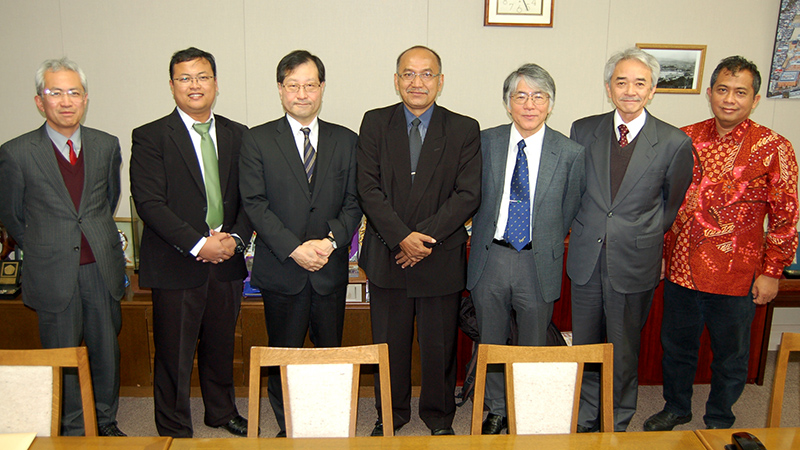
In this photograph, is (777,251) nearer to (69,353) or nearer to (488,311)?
(488,311)

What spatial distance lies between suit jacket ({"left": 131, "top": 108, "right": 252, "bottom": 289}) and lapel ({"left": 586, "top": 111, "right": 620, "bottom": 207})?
172 cm

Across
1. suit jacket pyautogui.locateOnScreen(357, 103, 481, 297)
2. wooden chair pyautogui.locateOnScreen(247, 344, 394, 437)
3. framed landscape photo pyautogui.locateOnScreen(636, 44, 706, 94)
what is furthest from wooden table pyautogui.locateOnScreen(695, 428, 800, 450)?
framed landscape photo pyautogui.locateOnScreen(636, 44, 706, 94)

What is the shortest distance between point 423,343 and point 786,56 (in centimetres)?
326

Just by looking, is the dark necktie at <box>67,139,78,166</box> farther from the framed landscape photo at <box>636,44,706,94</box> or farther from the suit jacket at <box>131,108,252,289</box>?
the framed landscape photo at <box>636,44,706,94</box>

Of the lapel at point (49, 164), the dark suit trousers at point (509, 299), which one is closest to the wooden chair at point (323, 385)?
the dark suit trousers at point (509, 299)

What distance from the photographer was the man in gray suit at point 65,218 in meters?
2.54

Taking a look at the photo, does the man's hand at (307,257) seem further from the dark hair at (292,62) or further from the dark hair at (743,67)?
the dark hair at (743,67)

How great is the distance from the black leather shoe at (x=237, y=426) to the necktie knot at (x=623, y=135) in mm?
2373

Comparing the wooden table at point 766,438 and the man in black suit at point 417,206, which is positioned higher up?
the man in black suit at point 417,206

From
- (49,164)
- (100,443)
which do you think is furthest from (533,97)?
(49,164)

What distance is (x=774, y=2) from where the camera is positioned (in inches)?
151

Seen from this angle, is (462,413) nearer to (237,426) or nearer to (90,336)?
(237,426)

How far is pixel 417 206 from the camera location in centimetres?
259

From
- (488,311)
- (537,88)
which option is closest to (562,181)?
(537,88)
